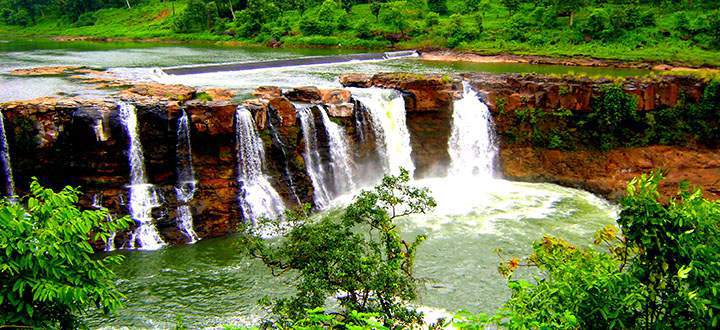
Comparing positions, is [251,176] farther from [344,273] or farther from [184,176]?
[344,273]

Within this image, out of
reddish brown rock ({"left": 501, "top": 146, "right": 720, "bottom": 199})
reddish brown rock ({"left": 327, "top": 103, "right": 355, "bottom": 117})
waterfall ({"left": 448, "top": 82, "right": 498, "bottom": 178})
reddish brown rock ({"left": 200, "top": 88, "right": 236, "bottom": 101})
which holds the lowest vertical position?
reddish brown rock ({"left": 501, "top": 146, "right": 720, "bottom": 199})

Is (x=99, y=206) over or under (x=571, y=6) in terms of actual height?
under

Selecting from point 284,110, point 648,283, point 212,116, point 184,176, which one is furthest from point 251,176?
point 648,283

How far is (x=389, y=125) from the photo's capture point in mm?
24234

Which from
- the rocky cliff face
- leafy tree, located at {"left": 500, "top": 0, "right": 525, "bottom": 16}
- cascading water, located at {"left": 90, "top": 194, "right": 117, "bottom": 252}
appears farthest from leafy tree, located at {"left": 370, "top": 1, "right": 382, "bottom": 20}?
cascading water, located at {"left": 90, "top": 194, "right": 117, "bottom": 252}

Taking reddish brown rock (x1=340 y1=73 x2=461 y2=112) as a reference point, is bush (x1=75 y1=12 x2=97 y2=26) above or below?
above

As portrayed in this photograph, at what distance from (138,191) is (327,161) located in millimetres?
7410

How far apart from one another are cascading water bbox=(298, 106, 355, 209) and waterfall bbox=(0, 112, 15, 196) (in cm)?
995

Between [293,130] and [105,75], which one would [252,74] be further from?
[293,130]

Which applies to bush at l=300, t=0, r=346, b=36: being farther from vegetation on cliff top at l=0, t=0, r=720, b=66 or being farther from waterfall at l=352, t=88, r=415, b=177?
waterfall at l=352, t=88, r=415, b=177

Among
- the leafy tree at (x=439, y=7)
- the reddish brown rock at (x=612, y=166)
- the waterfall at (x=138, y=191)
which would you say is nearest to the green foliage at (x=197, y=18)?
the leafy tree at (x=439, y=7)

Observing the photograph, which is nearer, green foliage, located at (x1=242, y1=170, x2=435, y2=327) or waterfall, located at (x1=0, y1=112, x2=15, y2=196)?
green foliage, located at (x1=242, y1=170, x2=435, y2=327)

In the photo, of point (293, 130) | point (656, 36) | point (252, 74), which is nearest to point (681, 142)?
point (293, 130)

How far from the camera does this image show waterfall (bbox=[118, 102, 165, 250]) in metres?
18.2
